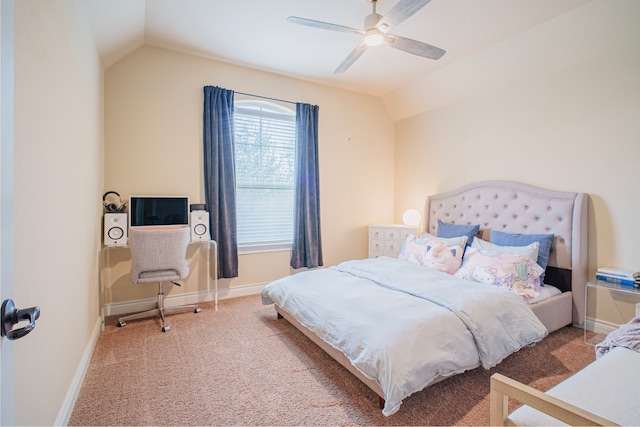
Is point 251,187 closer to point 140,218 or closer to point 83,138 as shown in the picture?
point 140,218

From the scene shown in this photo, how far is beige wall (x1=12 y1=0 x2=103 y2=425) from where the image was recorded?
119 centimetres

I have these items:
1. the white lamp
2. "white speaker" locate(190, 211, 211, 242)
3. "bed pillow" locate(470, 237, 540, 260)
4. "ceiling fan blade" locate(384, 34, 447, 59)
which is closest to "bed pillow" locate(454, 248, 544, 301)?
"bed pillow" locate(470, 237, 540, 260)

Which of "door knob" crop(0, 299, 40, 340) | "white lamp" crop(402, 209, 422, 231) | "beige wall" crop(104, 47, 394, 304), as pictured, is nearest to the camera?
"door knob" crop(0, 299, 40, 340)

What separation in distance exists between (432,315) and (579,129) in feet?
8.06

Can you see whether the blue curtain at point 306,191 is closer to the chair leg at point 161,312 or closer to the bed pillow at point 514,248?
the chair leg at point 161,312

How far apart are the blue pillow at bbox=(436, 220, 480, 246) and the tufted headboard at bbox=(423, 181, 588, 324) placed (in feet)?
0.38

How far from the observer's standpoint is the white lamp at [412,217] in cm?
447

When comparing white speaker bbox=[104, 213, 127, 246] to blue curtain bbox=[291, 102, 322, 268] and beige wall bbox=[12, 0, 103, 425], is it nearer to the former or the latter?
beige wall bbox=[12, 0, 103, 425]

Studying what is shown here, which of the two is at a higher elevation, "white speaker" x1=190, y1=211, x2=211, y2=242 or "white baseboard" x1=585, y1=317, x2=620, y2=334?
"white speaker" x1=190, y1=211, x2=211, y2=242

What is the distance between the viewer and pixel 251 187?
12.9ft

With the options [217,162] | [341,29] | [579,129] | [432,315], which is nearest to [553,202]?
[579,129]

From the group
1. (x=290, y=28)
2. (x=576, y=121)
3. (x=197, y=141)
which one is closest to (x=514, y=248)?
(x=576, y=121)

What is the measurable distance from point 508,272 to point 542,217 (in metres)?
0.88

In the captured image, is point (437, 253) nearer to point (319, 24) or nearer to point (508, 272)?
point (508, 272)
